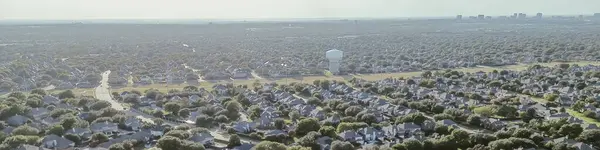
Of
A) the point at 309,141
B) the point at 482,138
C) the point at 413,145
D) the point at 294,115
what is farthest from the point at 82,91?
the point at 482,138

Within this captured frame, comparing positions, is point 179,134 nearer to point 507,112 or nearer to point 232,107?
point 232,107

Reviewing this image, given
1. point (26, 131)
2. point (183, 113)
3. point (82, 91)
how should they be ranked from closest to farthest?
point (26, 131) < point (183, 113) < point (82, 91)

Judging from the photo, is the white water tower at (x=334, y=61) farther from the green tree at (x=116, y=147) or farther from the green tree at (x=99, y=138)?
the green tree at (x=116, y=147)

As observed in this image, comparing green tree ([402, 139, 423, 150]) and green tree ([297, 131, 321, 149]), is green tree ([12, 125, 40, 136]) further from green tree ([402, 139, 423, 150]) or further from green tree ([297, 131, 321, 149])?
green tree ([402, 139, 423, 150])

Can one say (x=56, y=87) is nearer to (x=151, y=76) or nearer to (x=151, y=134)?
(x=151, y=76)

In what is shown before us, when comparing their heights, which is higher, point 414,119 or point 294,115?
point 414,119

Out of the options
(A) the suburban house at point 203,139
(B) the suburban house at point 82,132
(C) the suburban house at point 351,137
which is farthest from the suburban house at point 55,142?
(C) the suburban house at point 351,137

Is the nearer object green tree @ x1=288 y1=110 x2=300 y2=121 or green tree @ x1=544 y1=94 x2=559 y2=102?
green tree @ x1=288 y1=110 x2=300 y2=121

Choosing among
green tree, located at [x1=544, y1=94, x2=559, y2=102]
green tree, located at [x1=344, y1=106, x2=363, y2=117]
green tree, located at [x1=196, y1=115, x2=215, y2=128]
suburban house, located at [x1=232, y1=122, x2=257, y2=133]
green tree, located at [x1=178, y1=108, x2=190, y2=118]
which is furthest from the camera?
green tree, located at [x1=544, y1=94, x2=559, y2=102]

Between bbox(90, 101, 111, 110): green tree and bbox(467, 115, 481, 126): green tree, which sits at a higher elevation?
bbox(90, 101, 111, 110): green tree

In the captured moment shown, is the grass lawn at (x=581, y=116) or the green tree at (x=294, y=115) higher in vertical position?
the green tree at (x=294, y=115)

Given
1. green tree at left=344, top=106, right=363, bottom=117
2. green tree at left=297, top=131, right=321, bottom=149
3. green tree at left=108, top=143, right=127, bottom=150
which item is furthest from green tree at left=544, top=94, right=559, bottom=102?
green tree at left=108, top=143, right=127, bottom=150

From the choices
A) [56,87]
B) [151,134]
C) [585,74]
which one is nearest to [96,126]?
[151,134]
